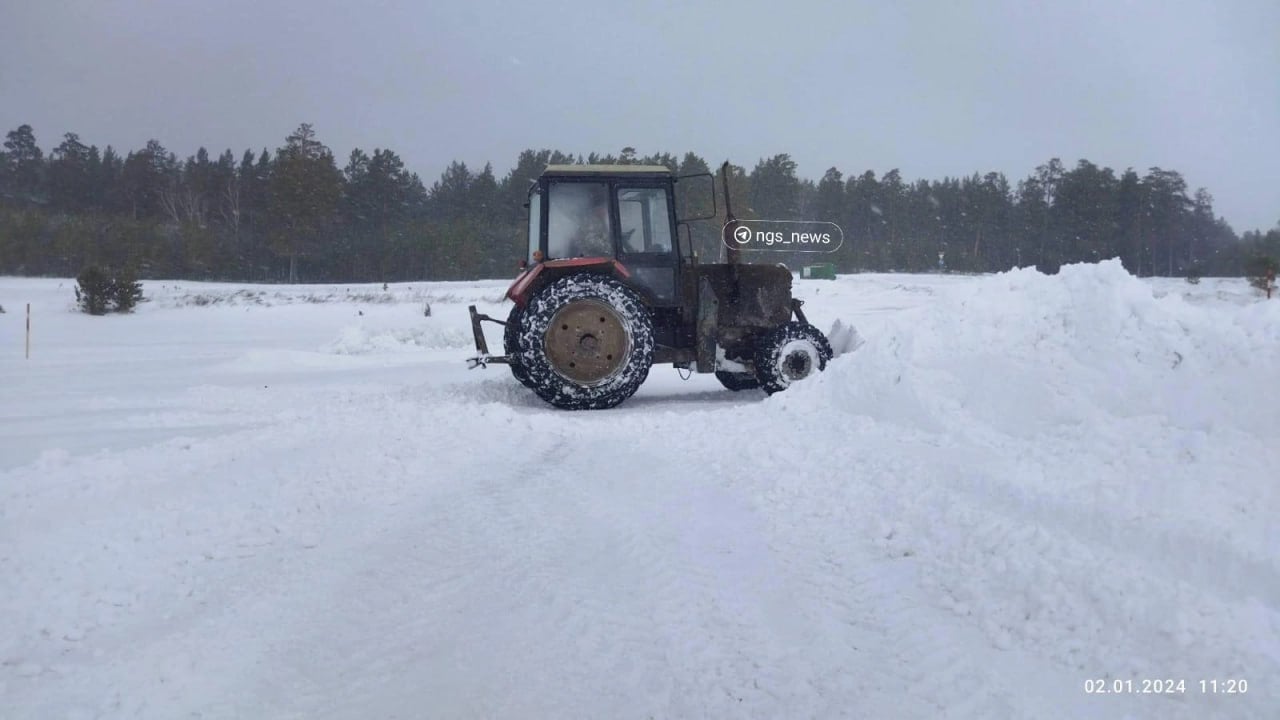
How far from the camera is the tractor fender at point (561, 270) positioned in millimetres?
8711

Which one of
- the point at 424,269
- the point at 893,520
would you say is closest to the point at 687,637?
the point at 893,520

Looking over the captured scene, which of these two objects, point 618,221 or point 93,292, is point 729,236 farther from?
point 93,292

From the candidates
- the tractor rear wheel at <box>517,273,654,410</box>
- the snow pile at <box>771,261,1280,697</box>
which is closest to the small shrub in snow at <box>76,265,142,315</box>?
the tractor rear wheel at <box>517,273,654,410</box>

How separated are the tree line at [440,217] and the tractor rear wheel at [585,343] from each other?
144 cm

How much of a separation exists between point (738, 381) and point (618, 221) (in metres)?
2.45

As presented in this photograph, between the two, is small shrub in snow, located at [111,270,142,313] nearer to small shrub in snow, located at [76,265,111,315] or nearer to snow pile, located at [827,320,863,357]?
small shrub in snow, located at [76,265,111,315]

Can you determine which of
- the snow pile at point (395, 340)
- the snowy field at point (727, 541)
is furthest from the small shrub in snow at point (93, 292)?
the snowy field at point (727, 541)

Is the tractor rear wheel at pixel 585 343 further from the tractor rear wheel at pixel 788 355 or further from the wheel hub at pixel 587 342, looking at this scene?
the tractor rear wheel at pixel 788 355

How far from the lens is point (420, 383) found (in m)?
10.9

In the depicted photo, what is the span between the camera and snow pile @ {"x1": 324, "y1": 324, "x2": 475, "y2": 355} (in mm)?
16141

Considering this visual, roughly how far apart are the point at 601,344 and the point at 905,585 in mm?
5076

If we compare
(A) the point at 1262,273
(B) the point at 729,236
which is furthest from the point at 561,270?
(A) the point at 1262,273

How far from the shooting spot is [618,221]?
350 inches

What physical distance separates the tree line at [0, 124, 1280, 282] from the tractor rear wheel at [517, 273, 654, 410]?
4.71ft
